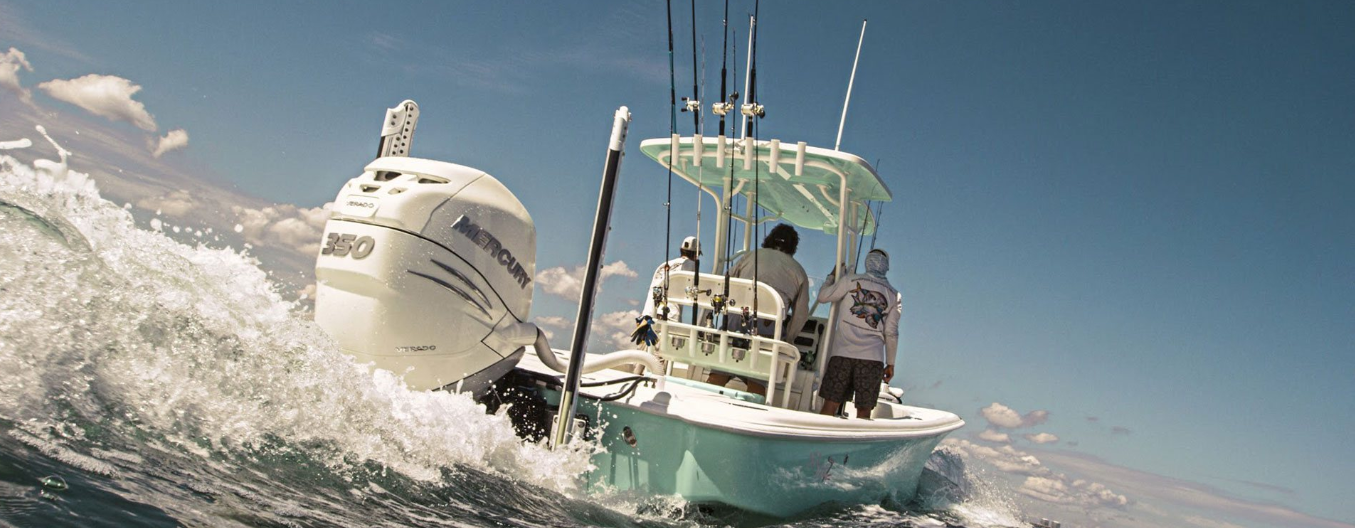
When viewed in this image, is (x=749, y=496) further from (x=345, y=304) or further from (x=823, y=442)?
(x=345, y=304)

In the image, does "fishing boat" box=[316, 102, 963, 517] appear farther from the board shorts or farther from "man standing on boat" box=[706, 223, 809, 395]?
"man standing on boat" box=[706, 223, 809, 395]

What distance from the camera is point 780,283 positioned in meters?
6.62

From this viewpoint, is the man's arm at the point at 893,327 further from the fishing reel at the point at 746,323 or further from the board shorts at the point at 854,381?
the fishing reel at the point at 746,323

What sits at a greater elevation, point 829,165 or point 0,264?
point 829,165

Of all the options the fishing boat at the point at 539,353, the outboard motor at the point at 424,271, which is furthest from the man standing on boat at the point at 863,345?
the outboard motor at the point at 424,271

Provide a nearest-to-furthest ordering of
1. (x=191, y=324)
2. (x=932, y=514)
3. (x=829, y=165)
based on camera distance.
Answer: (x=191, y=324), (x=829, y=165), (x=932, y=514)

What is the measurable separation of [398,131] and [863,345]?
3.46m

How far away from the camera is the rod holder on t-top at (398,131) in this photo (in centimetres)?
525

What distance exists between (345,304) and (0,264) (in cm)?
139

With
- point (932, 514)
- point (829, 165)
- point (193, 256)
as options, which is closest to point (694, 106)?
point (829, 165)

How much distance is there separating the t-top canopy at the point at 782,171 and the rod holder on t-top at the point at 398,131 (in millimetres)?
1960

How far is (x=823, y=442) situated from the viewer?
16.0ft

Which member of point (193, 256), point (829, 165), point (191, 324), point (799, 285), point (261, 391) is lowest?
point (261, 391)

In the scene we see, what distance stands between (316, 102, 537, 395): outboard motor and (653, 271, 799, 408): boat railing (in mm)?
1625
